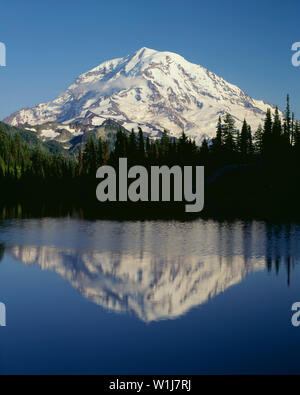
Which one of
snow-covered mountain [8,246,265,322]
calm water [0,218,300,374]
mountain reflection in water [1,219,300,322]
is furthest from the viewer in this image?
mountain reflection in water [1,219,300,322]

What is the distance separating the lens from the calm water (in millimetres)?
18828

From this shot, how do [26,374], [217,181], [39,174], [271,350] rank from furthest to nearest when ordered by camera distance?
1. [39,174]
2. [217,181]
3. [271,350]
4. [26,374]

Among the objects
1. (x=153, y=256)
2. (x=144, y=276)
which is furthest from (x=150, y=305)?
(x=153, y=256)

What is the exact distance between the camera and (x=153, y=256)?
40344mm

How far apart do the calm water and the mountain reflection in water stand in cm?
8

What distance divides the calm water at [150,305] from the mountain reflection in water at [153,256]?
3.3 inches

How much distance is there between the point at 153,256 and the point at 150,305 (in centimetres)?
1454

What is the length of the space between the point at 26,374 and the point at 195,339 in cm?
661

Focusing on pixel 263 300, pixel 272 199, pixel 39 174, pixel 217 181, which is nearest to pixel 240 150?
pixel 217 181

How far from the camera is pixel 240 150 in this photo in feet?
486

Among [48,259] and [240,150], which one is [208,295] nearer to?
[48,259]

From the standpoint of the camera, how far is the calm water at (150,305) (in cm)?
1883

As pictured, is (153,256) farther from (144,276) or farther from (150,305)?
(150,305)
